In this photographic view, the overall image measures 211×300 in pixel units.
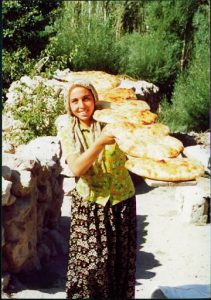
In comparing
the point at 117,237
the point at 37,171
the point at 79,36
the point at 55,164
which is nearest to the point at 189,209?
the point at 55,164

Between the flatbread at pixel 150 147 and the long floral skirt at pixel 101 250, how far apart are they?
8.4 inches

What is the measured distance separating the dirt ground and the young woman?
0.33 feet

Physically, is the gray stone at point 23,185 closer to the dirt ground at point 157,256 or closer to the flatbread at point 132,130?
the dirt ground at point 157,256

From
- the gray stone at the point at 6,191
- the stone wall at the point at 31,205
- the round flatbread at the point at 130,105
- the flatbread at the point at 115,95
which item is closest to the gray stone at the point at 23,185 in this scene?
the stone wall at the point at 31,205

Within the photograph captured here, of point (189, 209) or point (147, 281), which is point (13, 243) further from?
point (189, 209)

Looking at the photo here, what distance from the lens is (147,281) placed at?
2.14m

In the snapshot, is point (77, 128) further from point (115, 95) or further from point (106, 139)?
point (115, 95)

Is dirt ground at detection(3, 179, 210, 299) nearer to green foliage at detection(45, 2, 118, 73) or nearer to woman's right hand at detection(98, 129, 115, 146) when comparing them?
woman's right hand at detection(98, 129, 115, 146)

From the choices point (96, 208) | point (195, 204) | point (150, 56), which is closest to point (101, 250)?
point (96, 208)

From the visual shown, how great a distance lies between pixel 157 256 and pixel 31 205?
71cm

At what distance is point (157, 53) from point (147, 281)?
1277mm

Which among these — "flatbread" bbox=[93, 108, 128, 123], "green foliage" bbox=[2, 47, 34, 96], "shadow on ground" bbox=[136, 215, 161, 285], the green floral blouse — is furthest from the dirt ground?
"green foliage" bbox=[2, 47, 34, 96]

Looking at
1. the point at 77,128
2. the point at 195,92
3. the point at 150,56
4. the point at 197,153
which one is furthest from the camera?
the point at 197,153

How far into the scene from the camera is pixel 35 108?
284 cm
